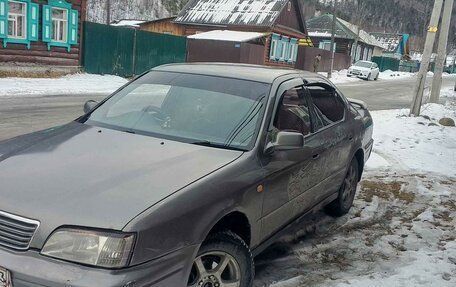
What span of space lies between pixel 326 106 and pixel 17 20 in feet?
56.5

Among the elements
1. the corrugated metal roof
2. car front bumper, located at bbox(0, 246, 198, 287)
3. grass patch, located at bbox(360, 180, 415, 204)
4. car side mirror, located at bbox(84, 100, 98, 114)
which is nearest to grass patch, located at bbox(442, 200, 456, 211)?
grass patch, located at bbox(360, 180, 415, 204)

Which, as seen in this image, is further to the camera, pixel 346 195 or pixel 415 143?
pixel 415 143

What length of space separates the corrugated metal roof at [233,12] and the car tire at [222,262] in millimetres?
31155

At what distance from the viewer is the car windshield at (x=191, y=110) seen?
3.50 meters

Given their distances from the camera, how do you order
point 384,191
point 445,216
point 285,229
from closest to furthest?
point 285,229, point 445,216, point 384,191

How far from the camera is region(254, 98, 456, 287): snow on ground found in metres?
3.80

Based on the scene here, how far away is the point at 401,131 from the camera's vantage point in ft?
34.3

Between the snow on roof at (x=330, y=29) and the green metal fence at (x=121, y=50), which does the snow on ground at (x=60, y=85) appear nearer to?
the green metal fence at (x=121, y=50)

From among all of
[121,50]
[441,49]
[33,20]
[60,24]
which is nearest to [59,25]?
[60,24]

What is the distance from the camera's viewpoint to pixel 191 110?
3740 mm

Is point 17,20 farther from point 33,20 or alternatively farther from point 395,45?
point 395,45

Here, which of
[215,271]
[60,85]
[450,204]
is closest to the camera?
[215,271]

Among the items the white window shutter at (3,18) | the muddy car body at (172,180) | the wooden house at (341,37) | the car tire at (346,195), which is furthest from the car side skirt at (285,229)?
the wooden house at (341,37)

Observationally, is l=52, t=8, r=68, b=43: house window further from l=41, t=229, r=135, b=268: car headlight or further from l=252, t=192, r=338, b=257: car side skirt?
l=41, t=229, r=135, b=268: car headlight
